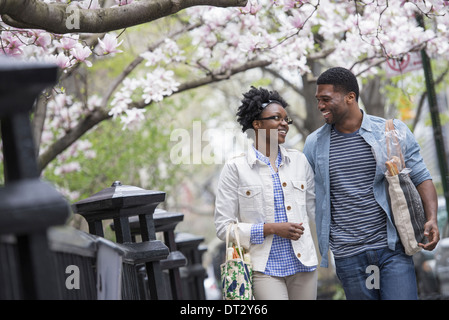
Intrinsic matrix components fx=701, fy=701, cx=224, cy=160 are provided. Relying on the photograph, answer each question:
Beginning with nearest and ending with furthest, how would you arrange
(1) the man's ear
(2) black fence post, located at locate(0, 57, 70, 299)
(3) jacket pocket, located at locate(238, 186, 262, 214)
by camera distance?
(2) black fence post, located at locate(0, 57, 70, 299)
(3) jacket pocket, located at locate(238, 186, 262, 214)
(1) the man's ear

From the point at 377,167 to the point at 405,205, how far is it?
0.96ft

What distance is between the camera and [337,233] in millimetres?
4473

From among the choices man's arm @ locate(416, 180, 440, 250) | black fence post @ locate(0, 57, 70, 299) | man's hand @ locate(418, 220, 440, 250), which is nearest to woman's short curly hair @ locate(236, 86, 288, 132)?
man's arm @ locate(416, 180, 440, 250)

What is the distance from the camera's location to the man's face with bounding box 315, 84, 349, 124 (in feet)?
15.0

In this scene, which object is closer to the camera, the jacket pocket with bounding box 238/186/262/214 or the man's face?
the jacket pocket with bounding box 238/186/262/214

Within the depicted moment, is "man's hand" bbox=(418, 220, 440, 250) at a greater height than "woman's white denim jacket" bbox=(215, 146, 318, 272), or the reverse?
"woman's white denim jacket" bbox=(215, 146, 318, 272)

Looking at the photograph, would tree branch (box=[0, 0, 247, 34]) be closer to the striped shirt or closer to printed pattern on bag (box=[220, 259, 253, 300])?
the striped shirt

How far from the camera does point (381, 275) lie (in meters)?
4.36

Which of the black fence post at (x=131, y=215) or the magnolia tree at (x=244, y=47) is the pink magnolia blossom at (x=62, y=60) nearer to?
the magnolia tree at (x=244, y=47)

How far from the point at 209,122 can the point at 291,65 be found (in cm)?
1451

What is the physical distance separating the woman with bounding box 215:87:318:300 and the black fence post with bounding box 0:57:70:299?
230 cm

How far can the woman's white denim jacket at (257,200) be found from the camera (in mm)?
4277

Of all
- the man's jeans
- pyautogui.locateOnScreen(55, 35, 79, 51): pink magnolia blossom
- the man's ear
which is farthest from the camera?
pyautogui.locateOnScreen(55, 35, 79, 51): pink magnolia blossom

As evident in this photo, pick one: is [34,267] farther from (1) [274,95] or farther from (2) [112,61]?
(2) [112,61]
